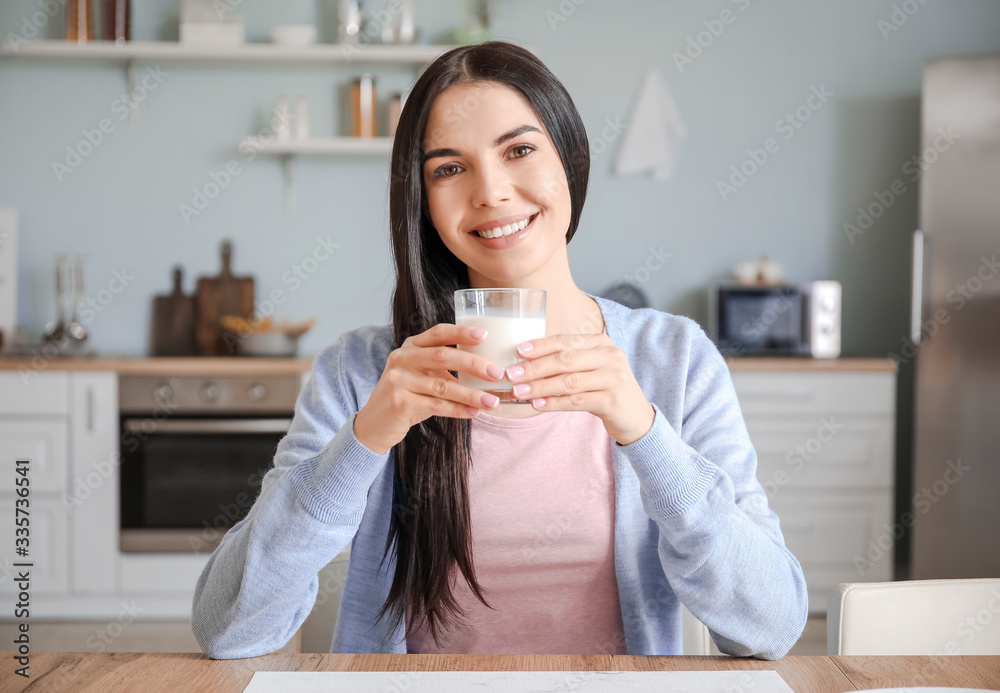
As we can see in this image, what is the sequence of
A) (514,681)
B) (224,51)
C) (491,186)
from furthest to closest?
1. (224,51)
2. (491,186)
3. (514,681)

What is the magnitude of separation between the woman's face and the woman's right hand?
35cm

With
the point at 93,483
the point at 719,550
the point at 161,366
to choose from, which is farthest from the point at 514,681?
the point at 93,483

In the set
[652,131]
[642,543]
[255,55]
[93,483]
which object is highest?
[255,55]

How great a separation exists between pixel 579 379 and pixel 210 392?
2.64m

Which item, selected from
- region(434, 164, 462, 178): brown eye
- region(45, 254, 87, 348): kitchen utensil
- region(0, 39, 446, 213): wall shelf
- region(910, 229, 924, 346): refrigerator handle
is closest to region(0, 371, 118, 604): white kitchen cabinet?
region(45, 254, 87, 348): kitchen utensil

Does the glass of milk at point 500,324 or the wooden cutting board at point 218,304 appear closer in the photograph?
the glass of milk at point 500,324

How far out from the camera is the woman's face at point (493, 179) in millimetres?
1191

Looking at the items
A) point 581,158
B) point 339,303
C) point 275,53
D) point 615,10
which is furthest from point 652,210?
point 581,158

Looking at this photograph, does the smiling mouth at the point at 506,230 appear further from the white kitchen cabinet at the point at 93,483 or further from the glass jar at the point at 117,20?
the glass jar at the point at 117,20

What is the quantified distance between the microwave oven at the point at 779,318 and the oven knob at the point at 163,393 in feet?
7.44

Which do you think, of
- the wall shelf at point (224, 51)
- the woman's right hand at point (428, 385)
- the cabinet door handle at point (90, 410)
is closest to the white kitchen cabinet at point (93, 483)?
the cabinet door handle at point (90, 410)

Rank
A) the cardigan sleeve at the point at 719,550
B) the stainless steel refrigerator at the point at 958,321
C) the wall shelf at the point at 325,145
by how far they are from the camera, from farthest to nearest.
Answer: the wall shelf at the point at 325,145
the stainless steel refrigerator at the point at 958,321
the cardigan sleeve at the point at 719,550

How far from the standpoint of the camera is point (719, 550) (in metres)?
0.94

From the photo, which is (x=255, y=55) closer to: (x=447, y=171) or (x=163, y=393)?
(x=163, y=393)
